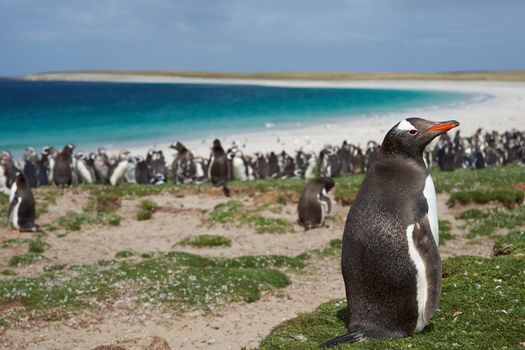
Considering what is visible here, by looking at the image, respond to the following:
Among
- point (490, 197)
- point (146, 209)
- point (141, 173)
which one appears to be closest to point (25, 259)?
point (146, 209)

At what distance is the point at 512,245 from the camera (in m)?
9.43

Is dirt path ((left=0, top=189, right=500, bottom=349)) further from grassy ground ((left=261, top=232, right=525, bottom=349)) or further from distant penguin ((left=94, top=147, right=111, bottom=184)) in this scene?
distant penguin ((left=94, top=147, right=111, bottom=184))

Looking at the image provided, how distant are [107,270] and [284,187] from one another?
8.80m

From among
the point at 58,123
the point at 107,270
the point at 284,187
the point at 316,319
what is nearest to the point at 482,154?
the point at 284,187

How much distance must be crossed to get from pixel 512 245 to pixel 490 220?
18.3 feet

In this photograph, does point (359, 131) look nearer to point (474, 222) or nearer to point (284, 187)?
point (284, 187)

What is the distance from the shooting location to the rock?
729cm

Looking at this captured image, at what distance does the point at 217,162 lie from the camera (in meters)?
21.4

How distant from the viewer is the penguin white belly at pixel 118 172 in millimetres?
23547

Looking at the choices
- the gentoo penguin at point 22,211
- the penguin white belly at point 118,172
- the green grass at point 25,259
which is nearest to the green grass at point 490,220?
the green grass at point 25,259

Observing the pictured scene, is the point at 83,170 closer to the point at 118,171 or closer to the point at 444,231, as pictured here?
the point at 118,171

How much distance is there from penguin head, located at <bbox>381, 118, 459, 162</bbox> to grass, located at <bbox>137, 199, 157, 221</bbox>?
41.5ft

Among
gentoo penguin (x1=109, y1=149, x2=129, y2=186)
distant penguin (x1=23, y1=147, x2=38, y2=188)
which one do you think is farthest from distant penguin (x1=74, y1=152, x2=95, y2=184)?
Answer: distant penguin (x1=23, y1=147, x2=38, y2=188)

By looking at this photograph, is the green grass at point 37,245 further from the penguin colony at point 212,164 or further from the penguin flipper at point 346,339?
the penguin flipper at point 346,339
